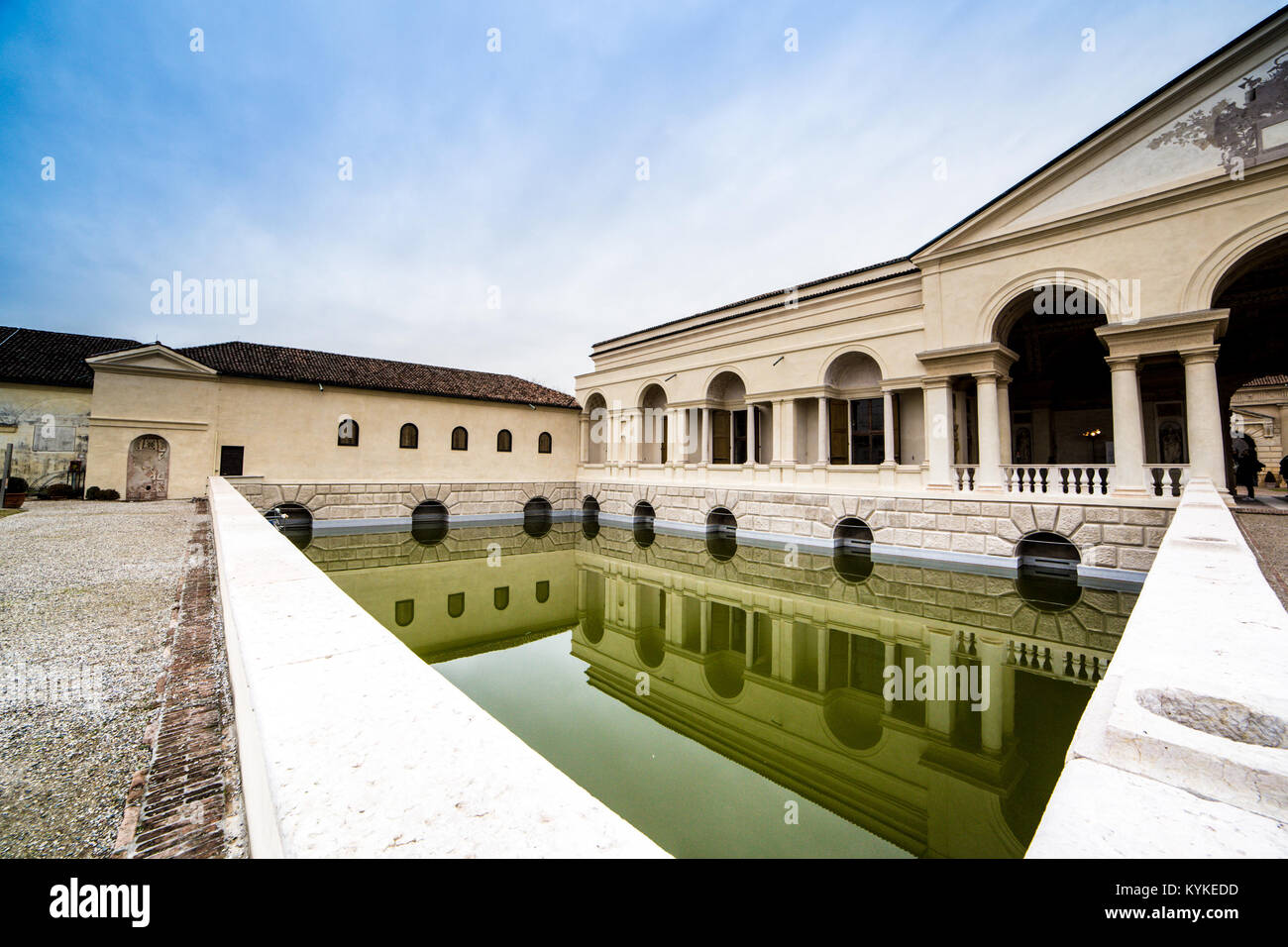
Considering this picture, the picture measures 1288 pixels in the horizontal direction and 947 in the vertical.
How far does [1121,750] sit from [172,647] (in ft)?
15.9

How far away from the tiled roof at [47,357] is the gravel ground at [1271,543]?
2710 centimetres

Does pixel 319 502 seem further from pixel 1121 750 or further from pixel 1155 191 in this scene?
pixel 1155 191

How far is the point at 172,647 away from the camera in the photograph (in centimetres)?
351

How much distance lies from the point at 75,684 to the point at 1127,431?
15.3 meters

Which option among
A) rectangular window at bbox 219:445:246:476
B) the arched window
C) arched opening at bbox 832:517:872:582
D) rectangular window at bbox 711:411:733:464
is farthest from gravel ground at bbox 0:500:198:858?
rectangular window at bbox 711:411:733:464

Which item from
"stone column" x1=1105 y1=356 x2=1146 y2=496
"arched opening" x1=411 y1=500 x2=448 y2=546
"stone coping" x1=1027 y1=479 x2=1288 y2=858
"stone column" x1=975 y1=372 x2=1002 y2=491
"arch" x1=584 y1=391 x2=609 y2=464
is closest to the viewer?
"stone coping" x1=1027 y1=479 x2=1288 y2=858

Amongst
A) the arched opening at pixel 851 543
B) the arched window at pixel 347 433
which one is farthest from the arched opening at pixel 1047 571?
the arched window at pixel 347 433

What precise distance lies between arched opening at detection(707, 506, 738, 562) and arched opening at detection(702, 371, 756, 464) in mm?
2540

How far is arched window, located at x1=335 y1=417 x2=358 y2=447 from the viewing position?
1938 cm

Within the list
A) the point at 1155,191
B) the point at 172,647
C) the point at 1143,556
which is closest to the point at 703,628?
the point at 172,647

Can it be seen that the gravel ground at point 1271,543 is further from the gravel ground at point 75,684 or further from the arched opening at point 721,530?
the arched opening at point 721,530

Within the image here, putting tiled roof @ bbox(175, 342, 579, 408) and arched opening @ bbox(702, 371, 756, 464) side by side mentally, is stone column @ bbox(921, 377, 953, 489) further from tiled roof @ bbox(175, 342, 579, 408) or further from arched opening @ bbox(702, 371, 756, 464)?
tiled roof @ bbox(175, 342, 579, 408)

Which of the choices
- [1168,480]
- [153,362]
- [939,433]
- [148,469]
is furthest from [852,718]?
[153,362]

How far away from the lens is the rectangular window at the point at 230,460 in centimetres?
1756
